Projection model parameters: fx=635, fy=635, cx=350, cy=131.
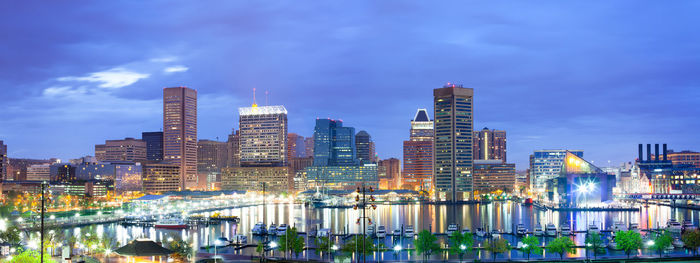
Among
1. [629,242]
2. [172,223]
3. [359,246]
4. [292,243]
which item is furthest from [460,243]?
[172,223]

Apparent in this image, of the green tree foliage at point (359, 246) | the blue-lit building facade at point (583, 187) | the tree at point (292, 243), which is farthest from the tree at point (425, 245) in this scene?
the blue-lit building facade at point (583, 187)

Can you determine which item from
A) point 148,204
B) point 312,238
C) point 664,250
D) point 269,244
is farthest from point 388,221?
point 148,204

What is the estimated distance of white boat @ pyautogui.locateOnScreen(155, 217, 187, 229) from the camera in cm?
11569

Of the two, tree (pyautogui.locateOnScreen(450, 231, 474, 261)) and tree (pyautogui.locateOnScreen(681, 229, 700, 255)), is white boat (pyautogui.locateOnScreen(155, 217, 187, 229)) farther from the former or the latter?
tree (pyautogui.locateOnScreen(681, 229, 700, 255))

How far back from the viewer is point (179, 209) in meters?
163

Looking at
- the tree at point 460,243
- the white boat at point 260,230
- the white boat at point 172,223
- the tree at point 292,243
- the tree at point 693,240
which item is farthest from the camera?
the white boat at point 172,223

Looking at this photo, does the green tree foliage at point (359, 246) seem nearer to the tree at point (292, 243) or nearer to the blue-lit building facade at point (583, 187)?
the tree at point (292, 243)

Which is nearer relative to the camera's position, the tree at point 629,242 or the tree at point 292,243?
the tree at point 629,242

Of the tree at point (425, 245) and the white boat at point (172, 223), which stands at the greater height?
the tree at point (425, 245)

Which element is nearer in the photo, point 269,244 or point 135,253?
point 135,253

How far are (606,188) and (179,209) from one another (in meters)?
117

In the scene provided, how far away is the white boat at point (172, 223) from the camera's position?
116 m

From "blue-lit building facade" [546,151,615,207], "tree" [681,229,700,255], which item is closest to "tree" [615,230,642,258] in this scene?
"tree" [681,229,700,255]

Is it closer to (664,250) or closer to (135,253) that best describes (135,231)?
(135,253)
